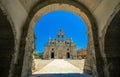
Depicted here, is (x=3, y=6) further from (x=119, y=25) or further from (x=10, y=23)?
(x=119, y=25)

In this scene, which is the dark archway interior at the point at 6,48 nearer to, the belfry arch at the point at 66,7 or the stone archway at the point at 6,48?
the stone archway at the point at 6,48

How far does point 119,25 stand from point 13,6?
3.89 m

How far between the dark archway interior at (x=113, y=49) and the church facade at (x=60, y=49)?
127 ft

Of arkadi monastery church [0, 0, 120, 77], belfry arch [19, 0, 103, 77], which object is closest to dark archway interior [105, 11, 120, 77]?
arkadi monastery church [0, 0, 120, 77]

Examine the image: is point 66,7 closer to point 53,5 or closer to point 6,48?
point 53,5

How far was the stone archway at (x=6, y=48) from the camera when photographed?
3.93m

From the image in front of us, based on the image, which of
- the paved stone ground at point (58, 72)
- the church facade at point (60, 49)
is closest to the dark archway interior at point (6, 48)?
the paved stone ground at point (58, 72)

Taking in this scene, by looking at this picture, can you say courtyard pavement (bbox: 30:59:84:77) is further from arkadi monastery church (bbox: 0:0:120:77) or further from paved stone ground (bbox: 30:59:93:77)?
arkadi monastery church (bbox: 0:0:120:77)

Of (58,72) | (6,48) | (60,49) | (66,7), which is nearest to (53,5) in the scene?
(66,7)

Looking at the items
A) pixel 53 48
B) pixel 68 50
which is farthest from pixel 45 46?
pixel 68 50

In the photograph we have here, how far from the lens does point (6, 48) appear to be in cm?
418

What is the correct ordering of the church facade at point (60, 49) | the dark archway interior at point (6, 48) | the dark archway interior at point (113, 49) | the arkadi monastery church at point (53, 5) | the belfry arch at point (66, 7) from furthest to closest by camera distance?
the church facade at point (60, 49) < the belfry arch at point (66, 7) < the dark archway interior at point (113, 49) < the dark archway interior at point (6, 48) < the arkadi monastery church at point (53, 5)

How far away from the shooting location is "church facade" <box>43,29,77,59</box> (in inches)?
1692

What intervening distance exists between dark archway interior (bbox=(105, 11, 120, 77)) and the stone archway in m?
3.64
